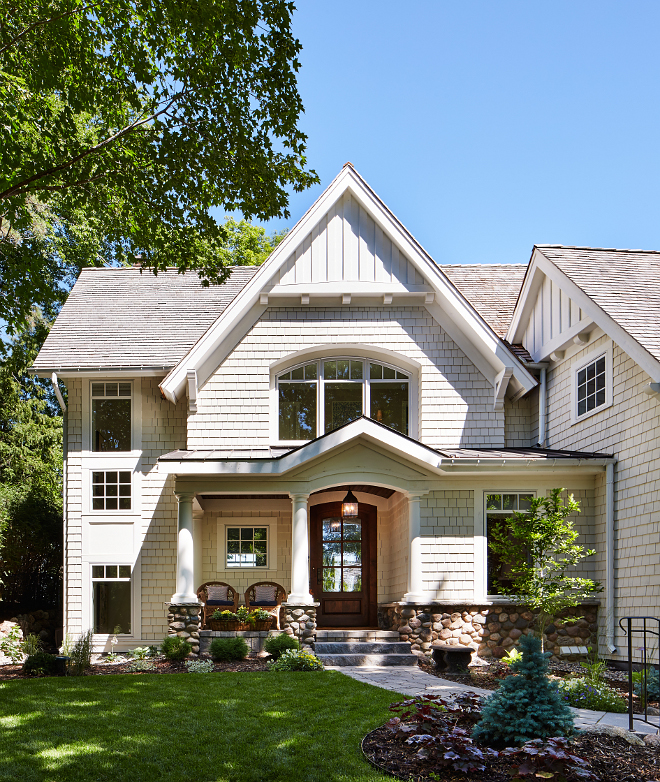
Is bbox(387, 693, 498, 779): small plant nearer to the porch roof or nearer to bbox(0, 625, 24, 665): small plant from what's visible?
the porch roof

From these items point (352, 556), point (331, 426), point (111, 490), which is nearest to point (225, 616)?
point (352, 556)

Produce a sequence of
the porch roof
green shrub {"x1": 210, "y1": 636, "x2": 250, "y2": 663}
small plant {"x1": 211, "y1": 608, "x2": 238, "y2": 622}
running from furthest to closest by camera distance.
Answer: small plant {"x1": 211, "y1": 608, "x2": 238, "y2": 622} < the porch roof < green shrub {"x1": 210, "y1": 636, "x2": 250, "y2": 663}

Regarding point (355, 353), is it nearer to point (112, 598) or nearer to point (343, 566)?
point (343, 566)

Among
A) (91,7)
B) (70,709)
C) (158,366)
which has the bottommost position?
(70,709)

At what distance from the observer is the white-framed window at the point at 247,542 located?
14031 mm

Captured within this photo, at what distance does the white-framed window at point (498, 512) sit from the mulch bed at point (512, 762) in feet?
21.2

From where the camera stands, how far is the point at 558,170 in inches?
491

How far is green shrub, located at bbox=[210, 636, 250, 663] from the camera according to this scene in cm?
1133

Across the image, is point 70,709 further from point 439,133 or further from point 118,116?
point 439,133

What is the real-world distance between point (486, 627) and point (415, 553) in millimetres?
1597

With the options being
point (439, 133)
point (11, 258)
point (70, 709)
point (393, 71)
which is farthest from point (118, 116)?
point (70, 709)

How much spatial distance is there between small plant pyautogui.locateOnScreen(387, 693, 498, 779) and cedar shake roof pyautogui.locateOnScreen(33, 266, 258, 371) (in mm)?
8951

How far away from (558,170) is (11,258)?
28.1 ft

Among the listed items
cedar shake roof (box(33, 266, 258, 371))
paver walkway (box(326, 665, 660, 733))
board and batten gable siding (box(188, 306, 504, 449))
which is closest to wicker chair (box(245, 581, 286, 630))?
paver walkway (box(326, 665, 660, 733))
